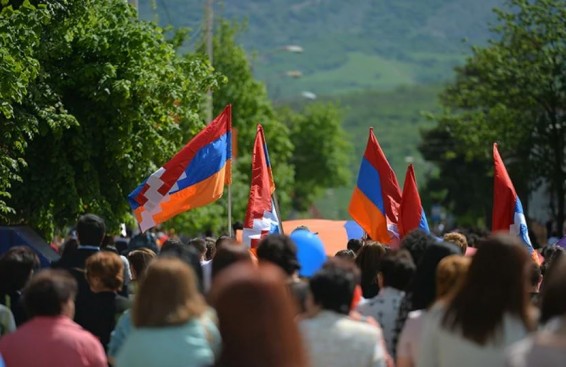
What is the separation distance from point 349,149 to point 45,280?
8380 centimetres

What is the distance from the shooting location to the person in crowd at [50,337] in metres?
7.48

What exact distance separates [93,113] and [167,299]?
12.5 meters

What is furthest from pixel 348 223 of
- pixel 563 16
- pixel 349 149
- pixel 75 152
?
pixel 349 149

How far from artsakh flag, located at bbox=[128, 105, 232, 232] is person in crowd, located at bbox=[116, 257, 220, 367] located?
8504 mm

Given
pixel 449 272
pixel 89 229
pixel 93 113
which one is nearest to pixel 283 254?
pixel 449 272

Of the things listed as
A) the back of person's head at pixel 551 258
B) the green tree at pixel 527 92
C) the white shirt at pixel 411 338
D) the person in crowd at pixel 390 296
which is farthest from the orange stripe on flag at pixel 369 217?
the green tree at pixel 527 92

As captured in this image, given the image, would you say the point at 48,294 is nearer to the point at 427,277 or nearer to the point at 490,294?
the point at 427,277

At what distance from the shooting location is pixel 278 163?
58812 millimetres

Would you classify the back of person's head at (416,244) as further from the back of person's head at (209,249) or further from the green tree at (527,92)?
the green tree at (527,92)

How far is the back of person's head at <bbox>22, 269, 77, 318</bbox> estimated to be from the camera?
7.61 meters

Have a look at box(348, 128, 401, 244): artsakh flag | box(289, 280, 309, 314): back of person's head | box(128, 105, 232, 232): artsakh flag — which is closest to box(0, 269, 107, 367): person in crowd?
box(289, 280, 309, 314): back of person's head

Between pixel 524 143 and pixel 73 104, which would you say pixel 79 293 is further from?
pixel 524 143

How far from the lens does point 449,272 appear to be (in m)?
8.01

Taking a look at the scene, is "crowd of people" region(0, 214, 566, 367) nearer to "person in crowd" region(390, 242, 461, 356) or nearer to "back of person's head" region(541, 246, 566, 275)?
"person in crowd" region(390, 242, 461, 356)
